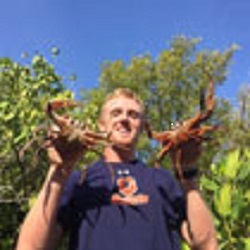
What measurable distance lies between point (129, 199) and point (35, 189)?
5959 mm

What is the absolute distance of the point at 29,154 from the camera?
27.7 ft

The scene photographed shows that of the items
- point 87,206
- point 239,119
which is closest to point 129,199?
point 87,206

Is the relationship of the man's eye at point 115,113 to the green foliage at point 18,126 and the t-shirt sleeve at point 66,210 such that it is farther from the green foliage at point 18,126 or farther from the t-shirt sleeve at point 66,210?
the green foliage at point 18,126

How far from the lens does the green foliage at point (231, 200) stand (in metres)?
6.09

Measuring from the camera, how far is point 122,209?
303 cm

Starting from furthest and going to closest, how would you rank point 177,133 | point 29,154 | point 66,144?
point 29,154 < point 177,133 < point 66,144

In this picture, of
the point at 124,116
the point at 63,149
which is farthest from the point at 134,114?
the point at 63,149

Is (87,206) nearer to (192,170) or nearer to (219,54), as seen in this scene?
(192,170)

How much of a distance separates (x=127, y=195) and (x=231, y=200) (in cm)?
328

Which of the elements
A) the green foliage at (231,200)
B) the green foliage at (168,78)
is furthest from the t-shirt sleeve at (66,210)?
the green foliage at (168,78)

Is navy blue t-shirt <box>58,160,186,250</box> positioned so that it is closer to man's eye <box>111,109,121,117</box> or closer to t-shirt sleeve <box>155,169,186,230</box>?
t-shirt sleeve <box>155,169,186,230</box>

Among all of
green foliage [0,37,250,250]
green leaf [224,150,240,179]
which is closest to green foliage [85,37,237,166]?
green foliage [0,37,250,250]

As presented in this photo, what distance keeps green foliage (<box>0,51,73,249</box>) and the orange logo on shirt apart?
4683mm

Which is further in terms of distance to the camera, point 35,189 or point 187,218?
point 35,189
